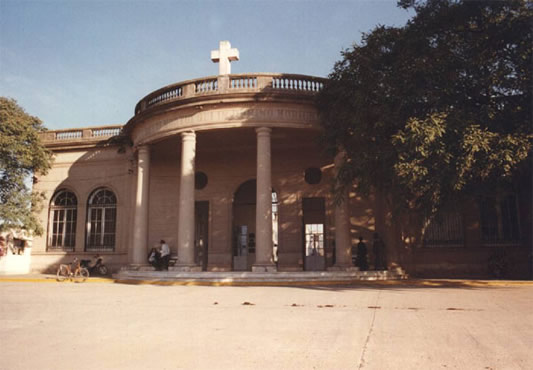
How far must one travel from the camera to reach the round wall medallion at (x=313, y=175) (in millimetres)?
20438

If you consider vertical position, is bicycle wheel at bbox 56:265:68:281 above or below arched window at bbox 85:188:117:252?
below

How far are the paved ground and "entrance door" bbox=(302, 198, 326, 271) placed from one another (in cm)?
1047

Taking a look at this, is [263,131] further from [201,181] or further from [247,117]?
[201,181]

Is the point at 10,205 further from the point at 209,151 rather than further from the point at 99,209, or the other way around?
the point at 209,151

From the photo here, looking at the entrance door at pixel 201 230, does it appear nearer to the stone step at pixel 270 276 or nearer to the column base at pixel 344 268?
the stone step at pixel 270 276

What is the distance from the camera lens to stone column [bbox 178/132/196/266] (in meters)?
16.1

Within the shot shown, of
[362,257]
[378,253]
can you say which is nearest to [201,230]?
[362,257]

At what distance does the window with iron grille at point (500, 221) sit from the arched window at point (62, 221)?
62.9 ft

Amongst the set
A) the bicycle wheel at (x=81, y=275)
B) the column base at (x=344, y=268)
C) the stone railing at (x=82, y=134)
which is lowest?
the bicycle wheel at (x=81, y=275)

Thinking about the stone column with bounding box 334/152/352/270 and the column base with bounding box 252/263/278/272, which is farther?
the stone column with bounding box 334/152/352/270

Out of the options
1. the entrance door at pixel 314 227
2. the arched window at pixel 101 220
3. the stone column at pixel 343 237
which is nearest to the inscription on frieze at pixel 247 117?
the stone column at pixel 343 237

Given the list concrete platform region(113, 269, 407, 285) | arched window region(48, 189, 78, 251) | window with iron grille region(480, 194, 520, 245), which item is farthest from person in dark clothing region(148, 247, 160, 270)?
window with iron grille region(480, 194, 520, 245)

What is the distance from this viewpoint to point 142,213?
60.3 feet

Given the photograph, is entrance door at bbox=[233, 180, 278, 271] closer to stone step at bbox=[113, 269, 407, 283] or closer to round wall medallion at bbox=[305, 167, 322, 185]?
round wall medallion at bbox=[305, 167, 322, 185]
